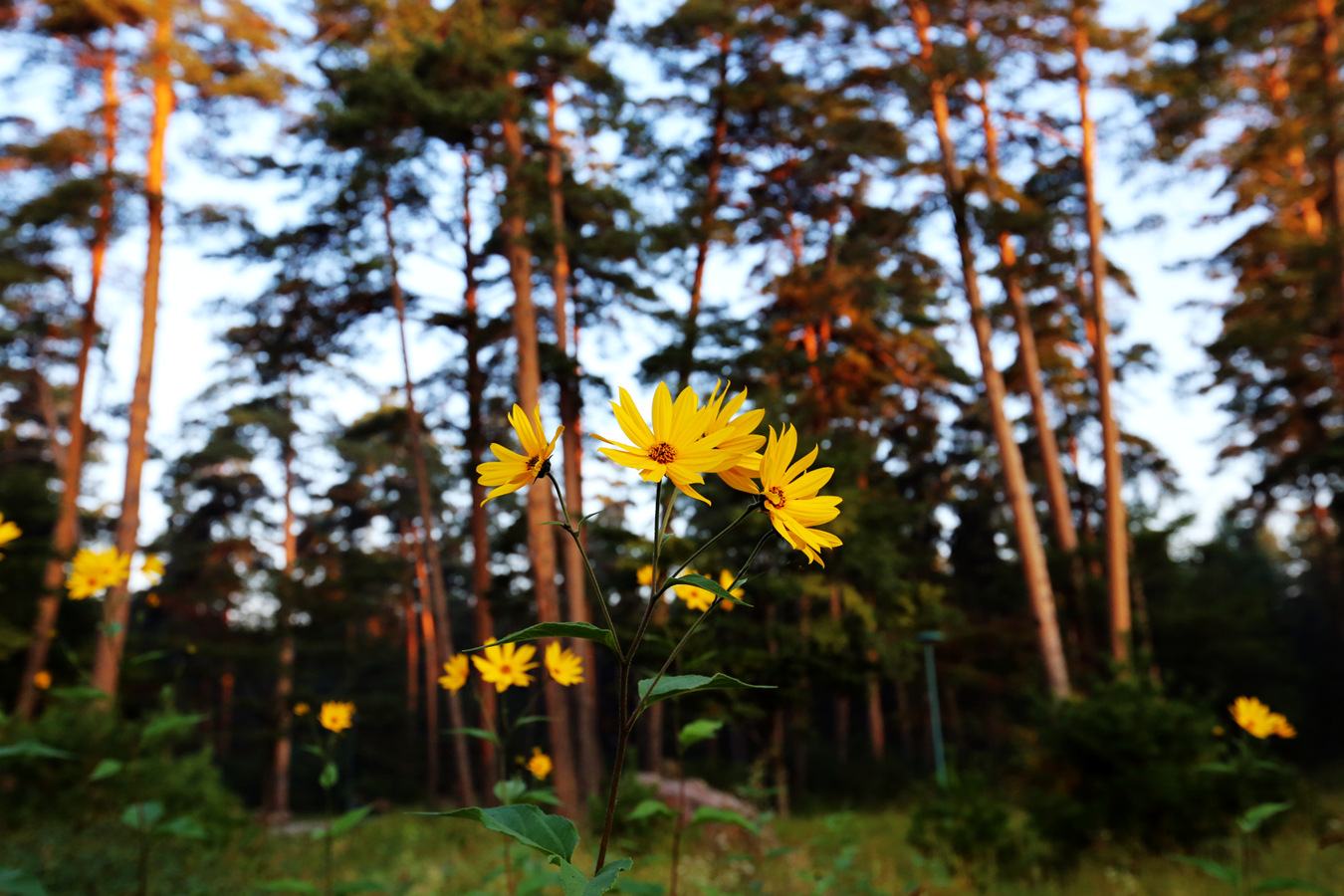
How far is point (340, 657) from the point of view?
18.5 meters

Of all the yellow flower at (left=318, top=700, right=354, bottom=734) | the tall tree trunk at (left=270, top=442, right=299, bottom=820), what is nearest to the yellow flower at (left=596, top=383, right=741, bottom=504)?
the yellow flower at (left=318, top=700, right=354, bottom=734)

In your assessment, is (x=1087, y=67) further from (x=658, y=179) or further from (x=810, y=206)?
(x=658, y=179)

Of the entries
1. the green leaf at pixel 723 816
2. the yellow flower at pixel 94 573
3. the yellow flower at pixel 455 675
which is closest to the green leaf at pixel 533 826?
the green leaf at pixel 723 816

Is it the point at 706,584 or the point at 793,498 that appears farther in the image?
the point at 793,498

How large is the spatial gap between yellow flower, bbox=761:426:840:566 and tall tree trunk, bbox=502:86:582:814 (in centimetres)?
661

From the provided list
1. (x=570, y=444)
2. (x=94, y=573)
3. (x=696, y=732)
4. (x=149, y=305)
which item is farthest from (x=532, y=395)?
(x=696, y=732)

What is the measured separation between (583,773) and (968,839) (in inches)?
211

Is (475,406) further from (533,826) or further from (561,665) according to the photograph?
(533,826)

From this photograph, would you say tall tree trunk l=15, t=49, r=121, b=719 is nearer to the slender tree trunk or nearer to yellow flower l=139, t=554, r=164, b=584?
yellow flower l=139, t=554, r=164, b=584

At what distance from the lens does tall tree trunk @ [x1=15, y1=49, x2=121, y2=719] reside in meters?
10.7

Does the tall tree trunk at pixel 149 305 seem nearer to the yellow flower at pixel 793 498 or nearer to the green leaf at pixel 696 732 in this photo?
the green leaf at pixel 696 732

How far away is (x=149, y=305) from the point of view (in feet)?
33.3

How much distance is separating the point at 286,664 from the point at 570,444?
10114 millimetres

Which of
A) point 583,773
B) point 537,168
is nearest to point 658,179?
point 537,168
